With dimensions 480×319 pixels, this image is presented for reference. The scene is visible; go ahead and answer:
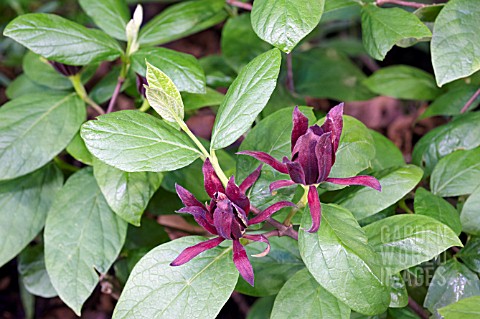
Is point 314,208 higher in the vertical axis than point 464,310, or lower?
higher

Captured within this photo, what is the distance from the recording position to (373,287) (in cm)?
81

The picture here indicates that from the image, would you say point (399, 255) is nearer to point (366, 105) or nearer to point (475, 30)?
point (475, 30)

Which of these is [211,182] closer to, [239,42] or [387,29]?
[387,29]

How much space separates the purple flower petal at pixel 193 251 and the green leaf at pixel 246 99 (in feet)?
0.47

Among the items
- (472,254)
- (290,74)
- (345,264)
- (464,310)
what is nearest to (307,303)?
(345,264)

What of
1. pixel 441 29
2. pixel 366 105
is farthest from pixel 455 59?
pixel 366 105

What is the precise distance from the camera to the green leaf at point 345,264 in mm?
798

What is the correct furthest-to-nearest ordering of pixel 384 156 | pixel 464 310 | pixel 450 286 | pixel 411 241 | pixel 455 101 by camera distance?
pixel 455 101 < pixel 384 156 < pixel 450 286 < pixel 411 241 < pixel 464 310

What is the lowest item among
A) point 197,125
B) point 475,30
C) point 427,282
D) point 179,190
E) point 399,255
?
point 197,125

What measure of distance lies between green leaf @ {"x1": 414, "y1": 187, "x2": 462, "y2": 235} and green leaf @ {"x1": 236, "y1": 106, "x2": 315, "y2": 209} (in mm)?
246

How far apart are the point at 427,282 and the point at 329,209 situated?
370mm

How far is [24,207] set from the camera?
48.9 inches

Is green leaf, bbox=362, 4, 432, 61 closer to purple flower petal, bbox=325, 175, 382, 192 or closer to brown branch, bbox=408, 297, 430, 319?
purple flower petal, bbox=325, 175, 382, 192

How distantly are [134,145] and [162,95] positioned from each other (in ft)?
0.28
